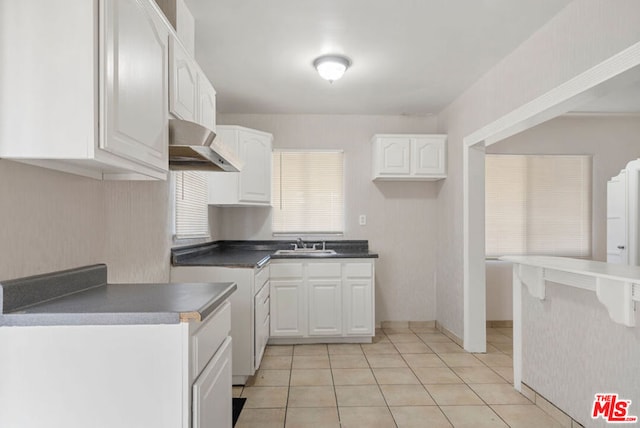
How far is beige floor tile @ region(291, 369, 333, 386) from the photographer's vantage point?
9.10 feet

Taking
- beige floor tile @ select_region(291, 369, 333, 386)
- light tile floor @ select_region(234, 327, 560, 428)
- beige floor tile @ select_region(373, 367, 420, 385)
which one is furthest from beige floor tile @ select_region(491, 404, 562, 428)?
beige floor tile @ select_region(291, 369, 333, 386)

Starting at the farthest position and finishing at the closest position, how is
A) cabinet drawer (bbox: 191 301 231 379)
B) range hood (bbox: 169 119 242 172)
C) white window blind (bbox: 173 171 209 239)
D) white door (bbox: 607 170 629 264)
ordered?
white door (bbox: 607 170 629 264), white window blind (bbox: 173 171 209 239), range hood (bbox: 169 119 242 172), cabinet drawer (bbox: 191 301 231 379)

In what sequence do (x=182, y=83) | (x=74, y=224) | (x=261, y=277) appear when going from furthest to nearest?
(x=261, y=277) → (x=182, y=83) → (x=74, y=224)

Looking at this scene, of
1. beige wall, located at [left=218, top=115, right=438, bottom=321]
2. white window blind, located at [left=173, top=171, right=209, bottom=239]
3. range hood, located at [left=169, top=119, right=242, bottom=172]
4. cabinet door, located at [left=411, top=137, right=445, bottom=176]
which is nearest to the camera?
range hood, located at [left=169, top=119, right=242, bottom=172]

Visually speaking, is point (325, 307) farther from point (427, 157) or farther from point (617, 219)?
point (617, 219)

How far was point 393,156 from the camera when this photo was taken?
3.92 m

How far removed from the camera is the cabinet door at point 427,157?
3932mm

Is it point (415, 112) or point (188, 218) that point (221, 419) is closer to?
point (188, 218)

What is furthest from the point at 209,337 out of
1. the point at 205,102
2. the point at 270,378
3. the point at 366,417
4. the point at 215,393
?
the point at 270,378

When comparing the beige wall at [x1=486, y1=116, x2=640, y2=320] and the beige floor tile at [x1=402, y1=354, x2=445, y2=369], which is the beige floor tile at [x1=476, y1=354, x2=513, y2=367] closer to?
the beige floor tile at [x1=402, y1=354, x2=445, y2=369]

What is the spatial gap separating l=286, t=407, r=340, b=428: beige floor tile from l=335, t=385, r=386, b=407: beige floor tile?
0.13 m

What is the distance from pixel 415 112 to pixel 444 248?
59.8 inches

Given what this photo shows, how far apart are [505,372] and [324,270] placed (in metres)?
1.72

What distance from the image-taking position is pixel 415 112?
418 cm
